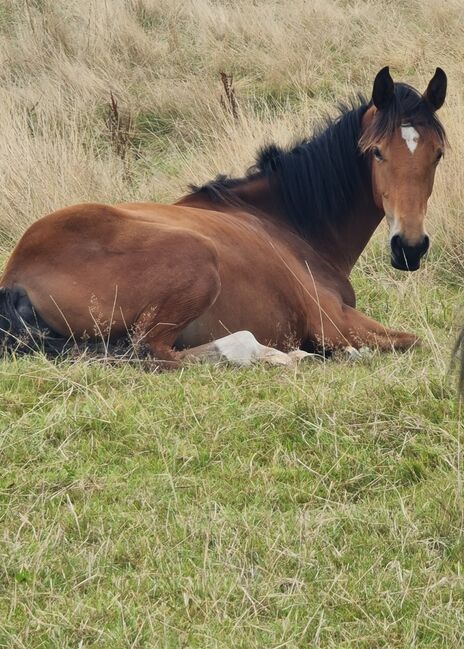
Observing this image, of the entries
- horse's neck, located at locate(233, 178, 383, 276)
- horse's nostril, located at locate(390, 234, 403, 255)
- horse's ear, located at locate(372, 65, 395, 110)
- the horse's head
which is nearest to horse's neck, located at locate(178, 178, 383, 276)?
horse's neck, located at locate(233, 178, 383, 276)

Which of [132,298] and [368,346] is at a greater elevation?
[132,298]

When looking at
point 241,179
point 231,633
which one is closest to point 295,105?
point 241,179

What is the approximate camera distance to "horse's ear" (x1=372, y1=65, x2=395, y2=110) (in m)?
5.83

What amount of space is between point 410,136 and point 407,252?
63 centimetres

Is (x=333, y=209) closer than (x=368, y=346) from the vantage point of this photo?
No

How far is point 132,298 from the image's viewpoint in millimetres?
5039

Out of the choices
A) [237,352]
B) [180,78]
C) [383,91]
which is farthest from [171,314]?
[180,78]

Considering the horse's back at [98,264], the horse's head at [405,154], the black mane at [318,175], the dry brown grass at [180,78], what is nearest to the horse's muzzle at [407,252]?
the horse's head at [405,154]

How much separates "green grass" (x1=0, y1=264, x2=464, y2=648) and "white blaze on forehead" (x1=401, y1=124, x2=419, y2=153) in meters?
1.33

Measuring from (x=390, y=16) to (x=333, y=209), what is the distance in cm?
732

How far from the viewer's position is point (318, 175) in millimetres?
6258

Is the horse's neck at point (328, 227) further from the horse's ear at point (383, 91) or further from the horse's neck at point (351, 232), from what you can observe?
the horse's ear at point (383, 91)

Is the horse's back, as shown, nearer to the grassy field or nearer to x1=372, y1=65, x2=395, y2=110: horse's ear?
the grassy field

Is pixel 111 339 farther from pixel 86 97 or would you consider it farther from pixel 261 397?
pixel 86 97
